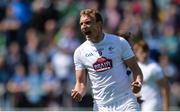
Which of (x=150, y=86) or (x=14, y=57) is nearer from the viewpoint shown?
(x=150, y=86)

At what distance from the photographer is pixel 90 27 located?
921cm

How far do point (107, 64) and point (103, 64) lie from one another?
0.05 m

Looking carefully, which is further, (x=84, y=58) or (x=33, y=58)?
(x=33, y=58)

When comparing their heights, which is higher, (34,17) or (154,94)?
(34,17)

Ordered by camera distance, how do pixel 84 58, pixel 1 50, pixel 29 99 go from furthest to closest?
1. pixel 1 50
2. pixel 29 99
3. pixel 84 58

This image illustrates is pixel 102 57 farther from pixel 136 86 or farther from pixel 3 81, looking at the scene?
pixel 3 81

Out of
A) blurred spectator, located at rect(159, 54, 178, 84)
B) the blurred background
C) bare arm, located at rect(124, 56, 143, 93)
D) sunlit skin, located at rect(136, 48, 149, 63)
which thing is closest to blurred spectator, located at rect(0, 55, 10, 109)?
the blurred background

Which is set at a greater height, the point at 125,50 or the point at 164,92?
the point at 164,92

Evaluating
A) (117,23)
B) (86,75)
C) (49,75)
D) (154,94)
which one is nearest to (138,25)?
(117,23)

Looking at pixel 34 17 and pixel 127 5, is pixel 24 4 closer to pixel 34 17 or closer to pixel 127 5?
pixel 34 17

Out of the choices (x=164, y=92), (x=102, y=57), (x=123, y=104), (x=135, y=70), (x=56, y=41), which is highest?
(x=56, y=41)

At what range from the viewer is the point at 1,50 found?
18.6m

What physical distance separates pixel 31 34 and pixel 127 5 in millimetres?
2342

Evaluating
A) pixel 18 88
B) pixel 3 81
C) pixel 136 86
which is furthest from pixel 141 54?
pixel 3 81
